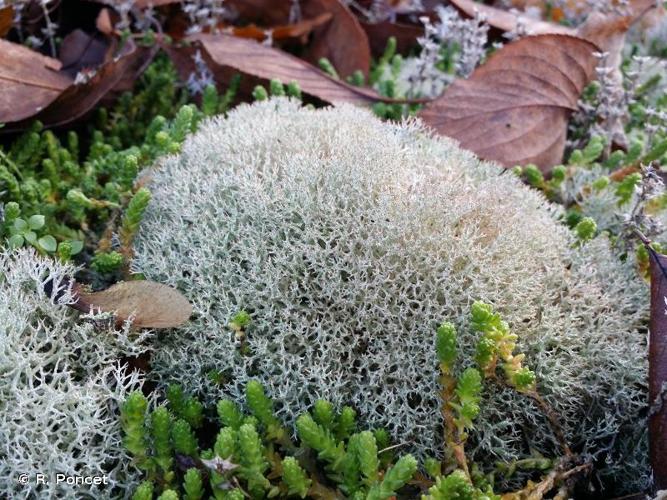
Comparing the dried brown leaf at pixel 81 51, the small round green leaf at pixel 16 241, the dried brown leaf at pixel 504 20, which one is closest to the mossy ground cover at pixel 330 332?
the small round green leaf at pixel 16 241

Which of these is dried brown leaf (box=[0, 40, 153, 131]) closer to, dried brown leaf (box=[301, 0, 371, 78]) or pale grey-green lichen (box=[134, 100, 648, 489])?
pale grey-green lichen (box=[134, 100, 648, 489])

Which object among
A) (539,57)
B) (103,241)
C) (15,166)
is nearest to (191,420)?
(103,241)

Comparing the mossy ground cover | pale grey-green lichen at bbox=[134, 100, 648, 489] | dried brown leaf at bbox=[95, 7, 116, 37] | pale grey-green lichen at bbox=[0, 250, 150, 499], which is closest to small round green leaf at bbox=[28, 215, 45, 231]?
the mossy ground cover

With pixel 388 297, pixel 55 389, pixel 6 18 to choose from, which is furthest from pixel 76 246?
pixel 6 18

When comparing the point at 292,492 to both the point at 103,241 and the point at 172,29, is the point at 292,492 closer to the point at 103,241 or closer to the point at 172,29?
the point at 103,241

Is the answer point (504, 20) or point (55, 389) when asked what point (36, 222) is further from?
point (504, 20)
